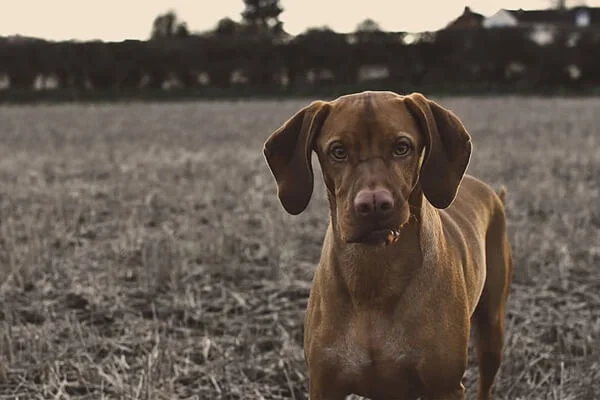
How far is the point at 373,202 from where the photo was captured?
2.88m

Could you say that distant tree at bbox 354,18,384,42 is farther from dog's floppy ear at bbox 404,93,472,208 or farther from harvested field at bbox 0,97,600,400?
dog's floppy ear at bbox 404,93,472,208

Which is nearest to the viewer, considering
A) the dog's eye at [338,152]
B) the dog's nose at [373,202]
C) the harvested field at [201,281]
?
the dog's nose at [373,202]

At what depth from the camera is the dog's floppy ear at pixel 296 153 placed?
330 centimetres

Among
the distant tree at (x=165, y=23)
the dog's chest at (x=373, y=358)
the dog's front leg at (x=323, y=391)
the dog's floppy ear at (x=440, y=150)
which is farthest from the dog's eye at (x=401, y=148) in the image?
the distant tree at (x=165, y=23)

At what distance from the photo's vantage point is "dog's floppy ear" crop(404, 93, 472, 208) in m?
3.23

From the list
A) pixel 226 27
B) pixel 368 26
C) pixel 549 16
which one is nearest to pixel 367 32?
pixel 368 26

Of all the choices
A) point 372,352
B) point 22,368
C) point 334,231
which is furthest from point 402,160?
point 22,368

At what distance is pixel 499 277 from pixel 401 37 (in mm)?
37399

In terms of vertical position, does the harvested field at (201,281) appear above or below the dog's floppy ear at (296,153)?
below

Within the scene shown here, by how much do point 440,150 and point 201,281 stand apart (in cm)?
352

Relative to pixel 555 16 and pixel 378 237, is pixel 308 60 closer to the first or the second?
pixel 378 237

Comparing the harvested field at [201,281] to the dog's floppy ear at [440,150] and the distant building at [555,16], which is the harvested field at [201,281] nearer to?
the dog's floppy ear at [440,150]

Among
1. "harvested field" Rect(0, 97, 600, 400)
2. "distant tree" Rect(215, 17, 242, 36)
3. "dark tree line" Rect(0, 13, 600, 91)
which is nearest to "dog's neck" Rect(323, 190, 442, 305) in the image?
"harvested field" Rect(0, 97, 600, 400)

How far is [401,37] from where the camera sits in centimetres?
4084
